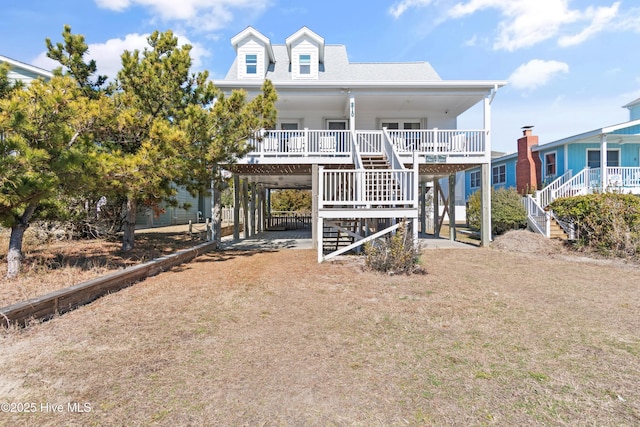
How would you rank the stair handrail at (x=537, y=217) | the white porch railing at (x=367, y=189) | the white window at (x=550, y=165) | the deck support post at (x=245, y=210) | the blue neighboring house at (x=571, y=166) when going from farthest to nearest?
the white window at (x=550, y=165), the deck support post at (x=245, y=210), the blue neighboring house at (x=571, y=166), the stair handrail at (x=537, y=217), the white porch railing at (x=367, y=189)

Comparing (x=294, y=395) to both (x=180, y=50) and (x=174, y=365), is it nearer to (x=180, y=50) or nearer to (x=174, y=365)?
(x=174, y=365)

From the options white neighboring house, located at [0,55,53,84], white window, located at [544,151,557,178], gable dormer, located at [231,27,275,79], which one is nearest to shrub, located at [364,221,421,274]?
gable dormer, located at [231,27,275,79]

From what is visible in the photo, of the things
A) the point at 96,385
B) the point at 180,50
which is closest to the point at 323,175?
the point at 180,50

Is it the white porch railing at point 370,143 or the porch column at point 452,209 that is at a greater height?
the white porch railing at point 370,143

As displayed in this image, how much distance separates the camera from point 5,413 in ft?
7.92

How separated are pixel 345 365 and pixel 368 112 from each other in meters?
13.6

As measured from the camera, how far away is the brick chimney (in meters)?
20.0

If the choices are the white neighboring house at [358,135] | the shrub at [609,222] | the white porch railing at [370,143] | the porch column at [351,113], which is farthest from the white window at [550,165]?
the porch column at [351,113]

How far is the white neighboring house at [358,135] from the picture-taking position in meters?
9.69

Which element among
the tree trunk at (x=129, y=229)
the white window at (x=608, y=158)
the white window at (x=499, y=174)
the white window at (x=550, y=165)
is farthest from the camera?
the white window at (x=499, y=174)

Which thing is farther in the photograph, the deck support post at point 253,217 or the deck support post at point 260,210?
the deck support post at point 260,210

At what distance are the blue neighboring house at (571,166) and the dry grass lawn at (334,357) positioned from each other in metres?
9.51

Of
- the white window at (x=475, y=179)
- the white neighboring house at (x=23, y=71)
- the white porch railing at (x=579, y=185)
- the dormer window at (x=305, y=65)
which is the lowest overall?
the white porch railing at (x=579, y=185)

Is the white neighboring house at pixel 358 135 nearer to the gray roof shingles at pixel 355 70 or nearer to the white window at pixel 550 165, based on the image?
the gray roof shingles at pixel 355 70
